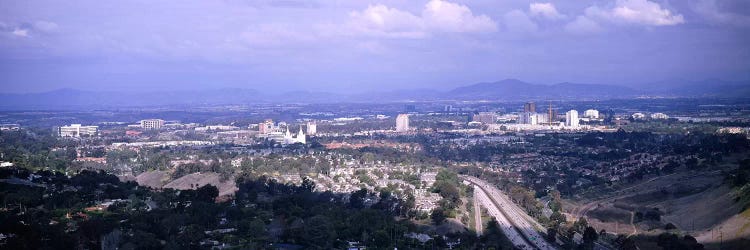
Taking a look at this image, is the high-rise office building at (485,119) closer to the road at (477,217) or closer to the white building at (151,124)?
the white building at (151,124)

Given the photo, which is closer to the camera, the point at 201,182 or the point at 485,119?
the point at 201,182

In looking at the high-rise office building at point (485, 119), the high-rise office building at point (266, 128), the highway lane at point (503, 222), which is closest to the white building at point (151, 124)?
the high-rise office building at point (266, 128)

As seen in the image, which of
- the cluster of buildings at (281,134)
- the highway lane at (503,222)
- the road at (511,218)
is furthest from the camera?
Answer: the cluster of buildings at (281,134)

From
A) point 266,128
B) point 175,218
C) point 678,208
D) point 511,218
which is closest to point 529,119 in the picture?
point 266,128

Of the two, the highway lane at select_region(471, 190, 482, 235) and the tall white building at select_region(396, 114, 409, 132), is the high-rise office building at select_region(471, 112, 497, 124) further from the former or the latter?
the highway lane at select_region(471, 190, 482, 235)

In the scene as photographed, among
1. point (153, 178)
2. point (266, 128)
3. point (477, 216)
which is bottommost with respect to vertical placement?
point (477, 216)

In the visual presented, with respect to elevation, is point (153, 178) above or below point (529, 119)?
below

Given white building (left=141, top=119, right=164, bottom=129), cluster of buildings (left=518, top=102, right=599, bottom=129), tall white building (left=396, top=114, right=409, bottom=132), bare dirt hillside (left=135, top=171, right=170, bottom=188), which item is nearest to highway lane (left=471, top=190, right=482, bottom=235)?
bare dirt hillside (left=135, top=171, right=170, bottom=188)

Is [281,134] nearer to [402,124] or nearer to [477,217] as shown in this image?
[402,124]

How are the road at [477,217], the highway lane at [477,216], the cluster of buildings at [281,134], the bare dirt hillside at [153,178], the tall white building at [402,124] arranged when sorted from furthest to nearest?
the tall white building at [402,124] < the cluster of buildings at [281,134] < the bare dirt hillside at [153,178] < the highway lane at [477,216] < the road at [477,217]
